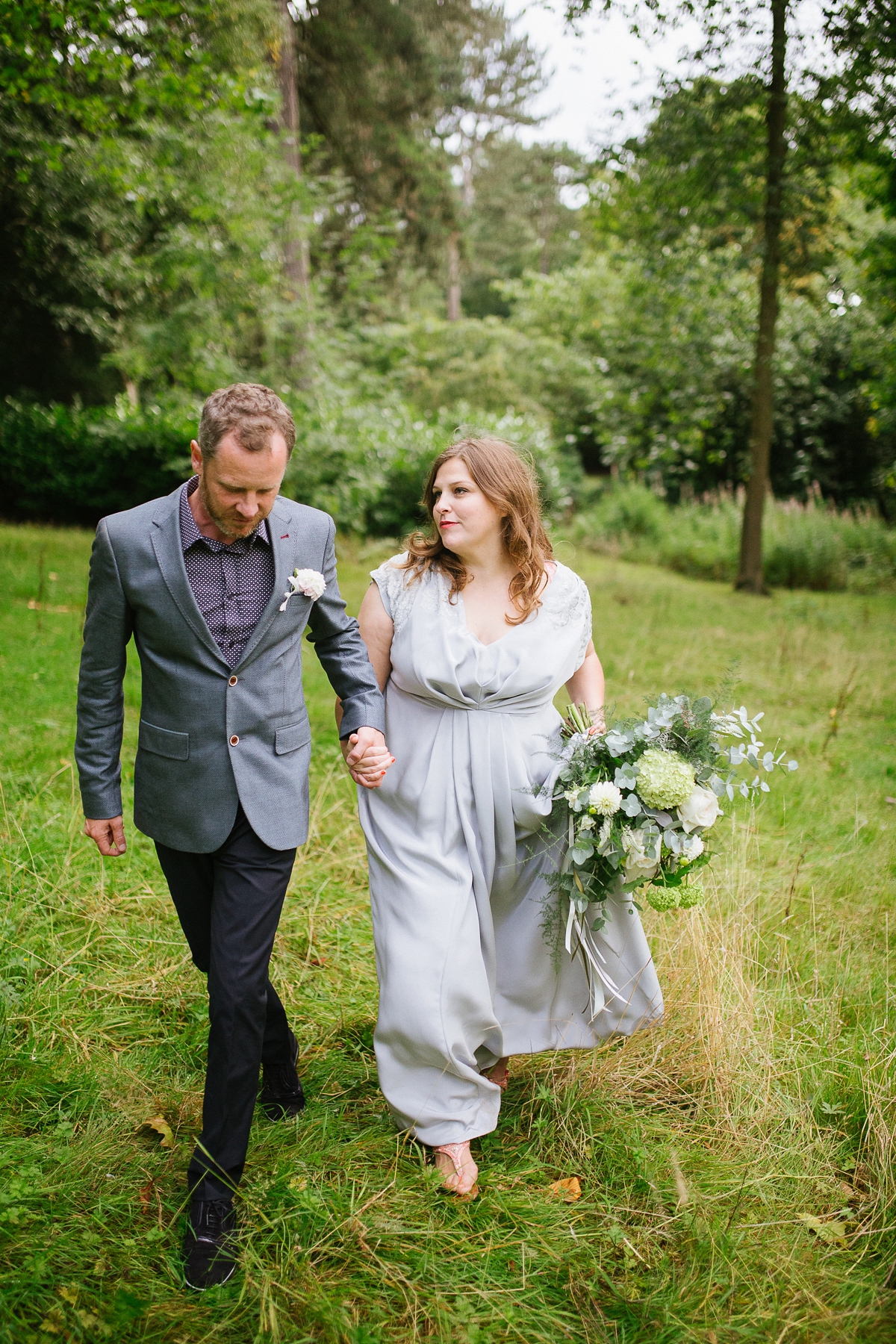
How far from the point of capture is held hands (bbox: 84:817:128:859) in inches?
101

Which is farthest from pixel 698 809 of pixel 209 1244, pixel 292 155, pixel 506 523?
pixel 292 155

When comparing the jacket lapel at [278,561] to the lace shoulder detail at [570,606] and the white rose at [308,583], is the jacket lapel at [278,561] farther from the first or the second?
the lace shoulder detail at [570,606]

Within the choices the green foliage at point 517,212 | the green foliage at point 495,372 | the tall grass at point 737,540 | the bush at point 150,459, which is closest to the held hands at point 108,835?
the bush at point 150,459

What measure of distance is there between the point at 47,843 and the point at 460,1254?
8.95 ft

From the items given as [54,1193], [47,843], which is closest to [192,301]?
[47,843]

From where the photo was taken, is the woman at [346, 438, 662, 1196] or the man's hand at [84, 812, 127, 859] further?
the woman at [346, 438, 662, 1196]

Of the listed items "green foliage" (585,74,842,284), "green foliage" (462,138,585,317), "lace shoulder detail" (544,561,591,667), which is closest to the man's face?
"lace shoulder detail" (544,561,591,667)

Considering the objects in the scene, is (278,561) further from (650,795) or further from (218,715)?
(650,795)

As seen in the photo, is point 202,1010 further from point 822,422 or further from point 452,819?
point 822,422

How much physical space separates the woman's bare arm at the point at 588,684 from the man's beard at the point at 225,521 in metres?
1.27

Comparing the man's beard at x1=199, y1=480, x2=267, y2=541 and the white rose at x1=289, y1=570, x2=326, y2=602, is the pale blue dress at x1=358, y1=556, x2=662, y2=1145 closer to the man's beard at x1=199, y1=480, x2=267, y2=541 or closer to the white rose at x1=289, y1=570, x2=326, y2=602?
the white rose at x1=289, y1=570, x2=326, y2=602

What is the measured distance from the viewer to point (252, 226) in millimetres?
12203

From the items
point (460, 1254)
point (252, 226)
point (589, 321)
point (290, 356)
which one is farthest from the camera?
point (589, 321)

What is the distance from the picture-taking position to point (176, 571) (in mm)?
2432
